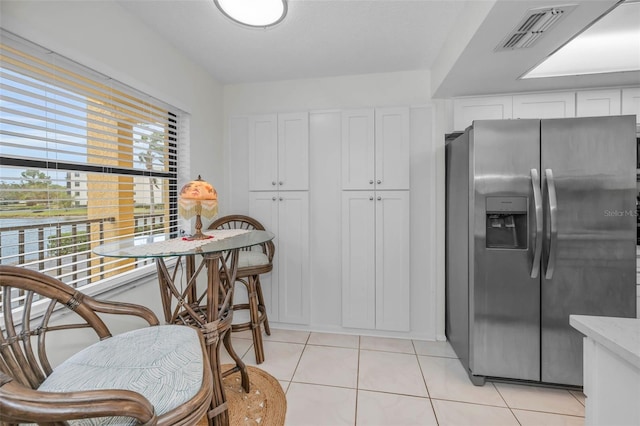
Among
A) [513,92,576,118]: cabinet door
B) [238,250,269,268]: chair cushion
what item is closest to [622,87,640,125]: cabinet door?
[513,92,576,118]: cabinet door

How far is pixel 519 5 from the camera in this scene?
4.54ft

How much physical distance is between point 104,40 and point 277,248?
6.50ft

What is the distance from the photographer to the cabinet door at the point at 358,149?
265cm

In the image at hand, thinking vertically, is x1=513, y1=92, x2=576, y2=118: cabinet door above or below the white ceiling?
below

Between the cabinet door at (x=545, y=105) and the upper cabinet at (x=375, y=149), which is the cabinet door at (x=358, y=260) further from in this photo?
the cabinet door at (x=545, y=105)

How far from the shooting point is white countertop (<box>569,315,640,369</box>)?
622 millimetres

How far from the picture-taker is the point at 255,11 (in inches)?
64.8

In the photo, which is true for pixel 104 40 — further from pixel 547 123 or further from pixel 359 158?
pixel 547 123

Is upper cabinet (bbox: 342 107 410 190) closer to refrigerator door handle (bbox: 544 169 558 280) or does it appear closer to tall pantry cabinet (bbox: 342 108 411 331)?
tall pantry cabinet (bbox: 342 108 411 331)

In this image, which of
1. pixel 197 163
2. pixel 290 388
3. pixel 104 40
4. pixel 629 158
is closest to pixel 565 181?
pixel 629 158

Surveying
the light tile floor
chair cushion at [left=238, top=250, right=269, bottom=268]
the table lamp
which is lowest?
the light tile floor

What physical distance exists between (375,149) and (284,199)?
3.26 ft

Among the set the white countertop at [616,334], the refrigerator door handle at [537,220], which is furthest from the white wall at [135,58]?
the refrigerator door handle at [537,220]

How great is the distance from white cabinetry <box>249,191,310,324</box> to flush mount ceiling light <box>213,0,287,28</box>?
1.42 metres
